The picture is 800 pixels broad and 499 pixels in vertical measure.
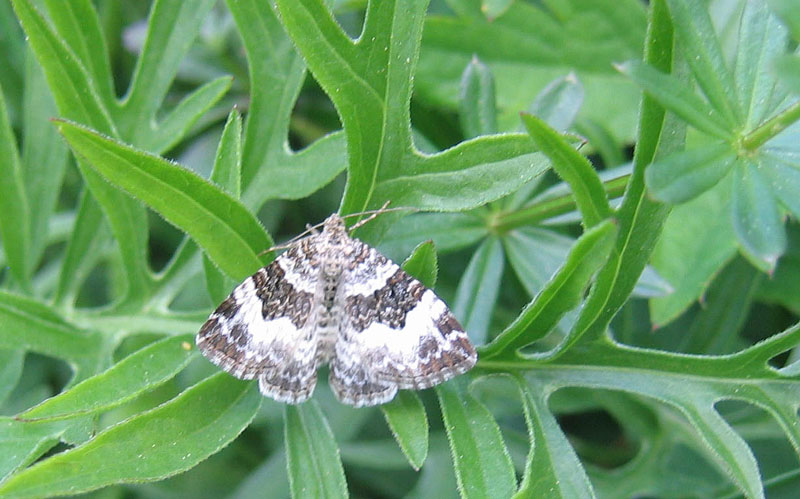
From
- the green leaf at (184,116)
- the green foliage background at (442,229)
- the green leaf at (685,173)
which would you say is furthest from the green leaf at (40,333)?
the green leaf at (685,173)

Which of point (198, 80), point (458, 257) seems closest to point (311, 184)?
point (458, 257)

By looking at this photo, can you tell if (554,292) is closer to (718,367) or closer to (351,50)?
(718,367)

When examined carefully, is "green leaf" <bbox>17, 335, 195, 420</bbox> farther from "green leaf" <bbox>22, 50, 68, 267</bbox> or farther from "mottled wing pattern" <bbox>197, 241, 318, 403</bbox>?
"green leaf" <bbox>22, 50, 68, 267</bbox>

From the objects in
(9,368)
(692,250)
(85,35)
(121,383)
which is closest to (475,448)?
(121,383)

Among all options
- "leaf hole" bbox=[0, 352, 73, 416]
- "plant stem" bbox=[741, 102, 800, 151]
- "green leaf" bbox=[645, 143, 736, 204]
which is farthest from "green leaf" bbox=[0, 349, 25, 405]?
"plant stem" bbox=[741, 102, 800, 151]

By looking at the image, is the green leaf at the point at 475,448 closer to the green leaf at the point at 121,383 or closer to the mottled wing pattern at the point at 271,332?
the mottled wing pattern at the point at 271,332

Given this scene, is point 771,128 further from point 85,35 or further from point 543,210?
point 85,35
